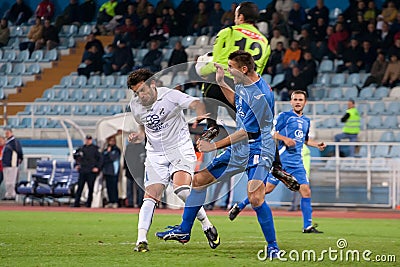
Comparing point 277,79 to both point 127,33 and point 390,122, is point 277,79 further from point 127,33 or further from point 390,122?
point 127,33

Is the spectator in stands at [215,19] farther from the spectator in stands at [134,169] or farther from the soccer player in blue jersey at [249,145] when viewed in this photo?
the soccer player in blue jersey at [249,145]

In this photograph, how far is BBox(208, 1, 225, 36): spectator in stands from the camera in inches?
1097

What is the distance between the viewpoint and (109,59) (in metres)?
28.8

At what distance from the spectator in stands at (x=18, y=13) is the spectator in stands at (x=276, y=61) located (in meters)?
10.6

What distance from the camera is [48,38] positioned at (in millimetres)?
30828

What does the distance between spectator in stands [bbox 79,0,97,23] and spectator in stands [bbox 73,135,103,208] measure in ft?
33.6

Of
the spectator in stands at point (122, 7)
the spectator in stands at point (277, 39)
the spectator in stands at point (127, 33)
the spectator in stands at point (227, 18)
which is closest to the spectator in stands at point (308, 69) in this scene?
the spectator in stands at point (277, 39)

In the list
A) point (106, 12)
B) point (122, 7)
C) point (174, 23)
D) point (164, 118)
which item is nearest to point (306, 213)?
point (164, 118)

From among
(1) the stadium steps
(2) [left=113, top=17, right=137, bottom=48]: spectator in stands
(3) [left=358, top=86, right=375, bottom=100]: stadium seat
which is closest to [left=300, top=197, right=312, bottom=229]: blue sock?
(3) [left=358, top=86, right=375, bottom=100]: stadium seat

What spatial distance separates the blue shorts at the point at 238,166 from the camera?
8.97 metres

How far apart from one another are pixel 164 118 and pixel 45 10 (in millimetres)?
23143

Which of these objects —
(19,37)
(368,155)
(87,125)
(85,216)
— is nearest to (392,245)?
(85,216)

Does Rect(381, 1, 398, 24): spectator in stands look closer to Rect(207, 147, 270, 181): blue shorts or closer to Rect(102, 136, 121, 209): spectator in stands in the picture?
Rect(102, 136, 121, 209): spectator in stands

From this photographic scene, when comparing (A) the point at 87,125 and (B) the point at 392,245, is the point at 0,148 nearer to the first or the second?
(A) the point at 87,125
